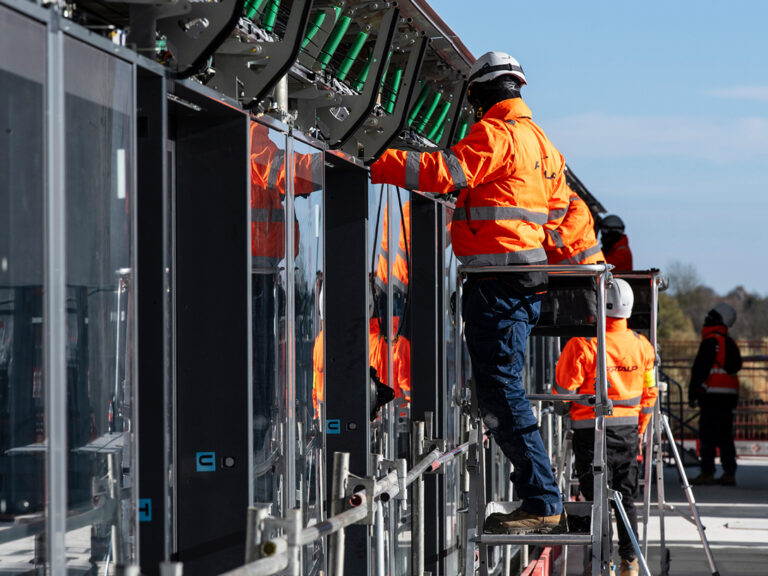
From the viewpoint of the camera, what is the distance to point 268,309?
4066 millimetres

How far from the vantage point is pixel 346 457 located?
377 cm

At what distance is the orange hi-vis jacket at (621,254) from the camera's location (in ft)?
42.3

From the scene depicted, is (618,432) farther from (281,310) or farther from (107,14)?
(107,14)

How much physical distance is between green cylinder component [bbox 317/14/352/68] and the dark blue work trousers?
4.00 ft

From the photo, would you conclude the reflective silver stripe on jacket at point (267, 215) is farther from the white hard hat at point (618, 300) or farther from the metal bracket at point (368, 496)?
the white hard hat at point (618, 300)

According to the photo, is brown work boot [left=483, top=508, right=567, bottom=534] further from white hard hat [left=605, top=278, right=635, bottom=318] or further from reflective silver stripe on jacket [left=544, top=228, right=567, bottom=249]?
white hard hat [left=605, top=278, right=635, bottom=318]

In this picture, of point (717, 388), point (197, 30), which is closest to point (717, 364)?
point (717, 388)

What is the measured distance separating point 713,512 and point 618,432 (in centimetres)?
592

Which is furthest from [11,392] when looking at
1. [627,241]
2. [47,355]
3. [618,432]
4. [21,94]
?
[627,241]

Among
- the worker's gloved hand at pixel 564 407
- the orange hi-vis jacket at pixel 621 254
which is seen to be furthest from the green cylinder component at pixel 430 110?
the orange hi-vis jacket at pixel 621 254

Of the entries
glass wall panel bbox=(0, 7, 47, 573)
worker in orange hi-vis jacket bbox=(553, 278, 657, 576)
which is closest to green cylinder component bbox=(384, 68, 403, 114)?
worker in orange hi-vis jacket bbox=(553, 278, 657, 576)

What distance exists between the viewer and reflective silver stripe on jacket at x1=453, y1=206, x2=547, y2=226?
5.13 metres

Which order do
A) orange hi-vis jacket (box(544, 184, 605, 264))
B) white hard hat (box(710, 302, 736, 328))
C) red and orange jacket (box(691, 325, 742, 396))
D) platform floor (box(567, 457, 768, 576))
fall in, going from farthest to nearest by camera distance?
white hard hat (box(710, 302, 736, 328)) < red and orange jacket (box(691, 325, 742, 396)) < platform floor (box(567, 457, 768, 576)) < orange hi-vis jacket (box(544, 184, 605, 264))

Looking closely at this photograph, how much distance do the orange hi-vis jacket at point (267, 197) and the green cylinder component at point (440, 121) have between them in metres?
3.05
